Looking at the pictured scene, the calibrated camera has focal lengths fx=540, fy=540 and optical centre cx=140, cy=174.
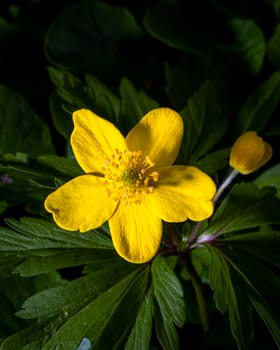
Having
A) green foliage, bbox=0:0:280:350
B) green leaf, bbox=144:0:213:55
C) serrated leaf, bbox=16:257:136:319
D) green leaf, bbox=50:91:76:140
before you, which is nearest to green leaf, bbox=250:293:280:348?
green foliage, bbox=0:0:280:350

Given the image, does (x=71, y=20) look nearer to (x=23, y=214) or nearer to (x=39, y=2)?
(x=39, y=2)

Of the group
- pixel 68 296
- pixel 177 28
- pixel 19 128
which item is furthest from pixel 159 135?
pixel 177 28

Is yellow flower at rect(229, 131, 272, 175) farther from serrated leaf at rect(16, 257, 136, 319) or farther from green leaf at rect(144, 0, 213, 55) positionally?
green leaf at rect(144, 0, 213, 55)

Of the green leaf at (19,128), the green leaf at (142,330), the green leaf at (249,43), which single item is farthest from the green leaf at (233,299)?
the green leaf at (249,43)

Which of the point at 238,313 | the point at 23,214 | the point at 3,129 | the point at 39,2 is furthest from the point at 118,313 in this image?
the point at 39,2

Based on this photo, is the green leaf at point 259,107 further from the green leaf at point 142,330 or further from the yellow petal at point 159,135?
the green leaf at point 142,330
